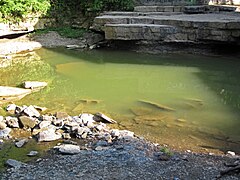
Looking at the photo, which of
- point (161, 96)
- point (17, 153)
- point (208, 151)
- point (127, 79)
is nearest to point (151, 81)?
point (127, 79)

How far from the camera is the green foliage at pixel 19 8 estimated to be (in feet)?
41.7

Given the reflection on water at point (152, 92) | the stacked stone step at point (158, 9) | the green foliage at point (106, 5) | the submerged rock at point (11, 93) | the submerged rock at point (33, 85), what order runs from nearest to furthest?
1. the reflection on water at point (152, 92)
2. the submerged rock at point (11, 93)
3. the submerged rock at point (33, 85)
4. the stacked stone step at point (158, 9)
5. the green foliage at point (106, 5)

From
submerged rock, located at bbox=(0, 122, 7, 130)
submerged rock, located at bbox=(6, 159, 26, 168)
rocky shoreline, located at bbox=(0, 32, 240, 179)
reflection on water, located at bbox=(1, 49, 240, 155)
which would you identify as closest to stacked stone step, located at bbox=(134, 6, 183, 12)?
reflection on water, located at bbox=(1, 49, 240, 155)

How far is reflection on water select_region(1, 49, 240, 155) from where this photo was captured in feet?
20.0

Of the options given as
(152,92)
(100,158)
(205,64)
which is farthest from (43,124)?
(205,64)

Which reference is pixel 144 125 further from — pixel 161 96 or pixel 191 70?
pixel 191 70

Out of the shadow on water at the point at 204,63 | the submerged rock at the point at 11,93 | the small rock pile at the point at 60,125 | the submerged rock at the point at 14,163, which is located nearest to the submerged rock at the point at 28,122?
the small rock pile at the point at 60,125

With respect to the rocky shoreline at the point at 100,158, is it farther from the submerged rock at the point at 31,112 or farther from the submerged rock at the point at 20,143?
the submerged rock at the point at 31,112

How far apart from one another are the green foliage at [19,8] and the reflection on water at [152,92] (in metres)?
1.90

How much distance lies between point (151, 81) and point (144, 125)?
2.85m

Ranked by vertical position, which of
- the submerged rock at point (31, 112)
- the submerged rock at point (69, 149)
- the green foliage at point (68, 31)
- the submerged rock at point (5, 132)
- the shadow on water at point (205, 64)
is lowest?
the submerged rock at point (5, 132)

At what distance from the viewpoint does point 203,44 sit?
11609 mm

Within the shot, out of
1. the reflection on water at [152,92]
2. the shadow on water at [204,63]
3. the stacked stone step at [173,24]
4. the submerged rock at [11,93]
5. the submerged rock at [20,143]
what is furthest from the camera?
the stacked stone step at [173,24]

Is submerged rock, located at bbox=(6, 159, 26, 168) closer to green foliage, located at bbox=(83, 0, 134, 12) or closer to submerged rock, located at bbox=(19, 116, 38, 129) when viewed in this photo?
submerged rock, located at bbox=(19, 116, 38, 129)
